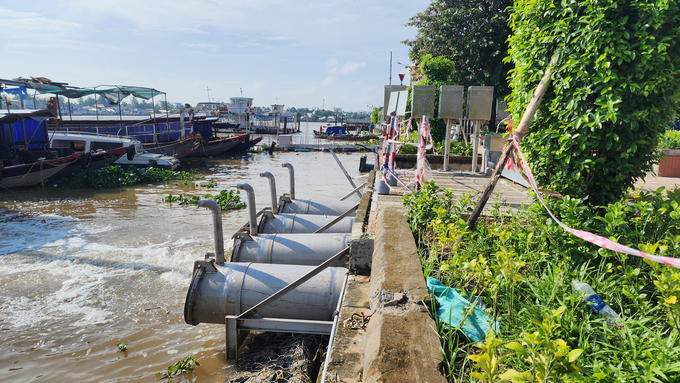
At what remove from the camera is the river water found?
523cm

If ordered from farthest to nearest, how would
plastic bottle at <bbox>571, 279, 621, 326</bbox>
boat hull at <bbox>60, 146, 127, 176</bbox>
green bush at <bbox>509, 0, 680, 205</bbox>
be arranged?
boat hull at <bbox>60, 146, 127, 176</bbox>, green bush at <bbox>509, 0, 680, 205</bbox>, plastic bottle at <bbox>571, 279, 621, 326</bbox>

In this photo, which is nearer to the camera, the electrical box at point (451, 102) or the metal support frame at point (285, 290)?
the metal support frame at point (285, 290)

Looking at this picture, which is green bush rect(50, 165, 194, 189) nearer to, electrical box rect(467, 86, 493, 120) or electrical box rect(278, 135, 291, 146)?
electrical box rect(467, 86, 493, 120)

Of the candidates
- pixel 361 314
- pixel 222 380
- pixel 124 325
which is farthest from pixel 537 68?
pixel 124 325

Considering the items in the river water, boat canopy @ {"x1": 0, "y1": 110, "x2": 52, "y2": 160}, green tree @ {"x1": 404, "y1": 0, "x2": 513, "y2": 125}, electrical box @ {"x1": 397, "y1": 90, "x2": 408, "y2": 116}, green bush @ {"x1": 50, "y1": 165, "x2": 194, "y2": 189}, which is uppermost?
green tree @ {"x1": 404, "y1": 0, "x2": 513, "y2": 125}

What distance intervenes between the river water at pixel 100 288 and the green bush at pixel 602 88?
13.9ft

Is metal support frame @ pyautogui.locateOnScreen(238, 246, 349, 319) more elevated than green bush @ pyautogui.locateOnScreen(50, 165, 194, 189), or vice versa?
metal support frame @ pyautogui.locateOnScreen(238, 246, 349, 319)

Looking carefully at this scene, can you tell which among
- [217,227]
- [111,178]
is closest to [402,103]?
[217,227]

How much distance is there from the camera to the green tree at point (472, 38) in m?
20.1

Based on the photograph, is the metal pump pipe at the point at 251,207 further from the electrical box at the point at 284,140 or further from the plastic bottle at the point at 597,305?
the electrical box at the point at 284,140

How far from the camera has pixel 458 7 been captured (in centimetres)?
2092

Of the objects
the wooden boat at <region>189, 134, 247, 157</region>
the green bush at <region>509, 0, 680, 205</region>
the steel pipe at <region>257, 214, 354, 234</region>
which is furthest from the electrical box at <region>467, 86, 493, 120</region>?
the wooden boat at <region>189, 134, 247, 157</region>

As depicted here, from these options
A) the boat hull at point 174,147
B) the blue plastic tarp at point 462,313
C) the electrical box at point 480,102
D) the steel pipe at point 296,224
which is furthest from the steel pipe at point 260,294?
the boat hull at point 174,147

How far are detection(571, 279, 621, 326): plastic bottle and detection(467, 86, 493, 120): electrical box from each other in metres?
7.85
